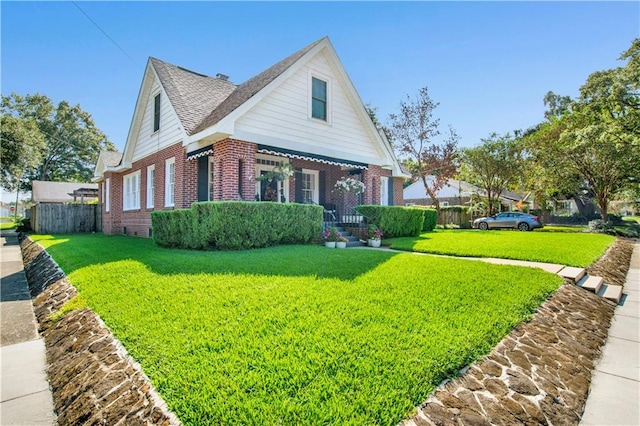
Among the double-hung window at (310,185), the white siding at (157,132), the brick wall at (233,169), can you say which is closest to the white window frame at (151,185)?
the white siding at (157,132)

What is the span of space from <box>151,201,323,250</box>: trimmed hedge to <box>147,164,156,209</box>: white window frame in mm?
4714

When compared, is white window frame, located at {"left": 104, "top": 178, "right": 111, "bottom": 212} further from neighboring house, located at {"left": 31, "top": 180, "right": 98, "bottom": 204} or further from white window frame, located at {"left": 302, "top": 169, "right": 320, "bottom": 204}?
neighboring house, located at {"left": 31, "top": 180, "right": 98, "bottom": 204}

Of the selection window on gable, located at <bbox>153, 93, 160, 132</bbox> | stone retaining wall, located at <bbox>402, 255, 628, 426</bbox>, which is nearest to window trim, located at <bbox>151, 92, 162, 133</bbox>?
window on gable, located at <bbox>153, 93, 160, 132</bbox>

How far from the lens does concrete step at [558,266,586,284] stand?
6524 mm

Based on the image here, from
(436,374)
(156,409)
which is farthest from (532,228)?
(156,409)

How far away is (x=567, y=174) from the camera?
2331 cm

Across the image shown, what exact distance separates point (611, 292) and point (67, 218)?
82.1 feet

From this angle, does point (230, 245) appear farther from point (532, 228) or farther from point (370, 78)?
point (532, 228)

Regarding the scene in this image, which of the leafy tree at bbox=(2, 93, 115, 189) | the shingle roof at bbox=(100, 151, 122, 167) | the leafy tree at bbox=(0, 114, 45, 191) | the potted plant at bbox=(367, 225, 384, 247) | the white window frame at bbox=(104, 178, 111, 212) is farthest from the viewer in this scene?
the leafy tree at bbox=(2, 93, 115, 189)

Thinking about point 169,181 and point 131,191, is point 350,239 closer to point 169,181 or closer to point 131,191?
point 169,181

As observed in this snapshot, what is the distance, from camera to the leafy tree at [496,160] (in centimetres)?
2653

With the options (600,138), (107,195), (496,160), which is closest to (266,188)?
(107,195)

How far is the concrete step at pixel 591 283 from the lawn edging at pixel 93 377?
24.8 ft

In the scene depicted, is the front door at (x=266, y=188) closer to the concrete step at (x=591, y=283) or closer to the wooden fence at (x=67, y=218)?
the concrete step at (x=591, y=283)
